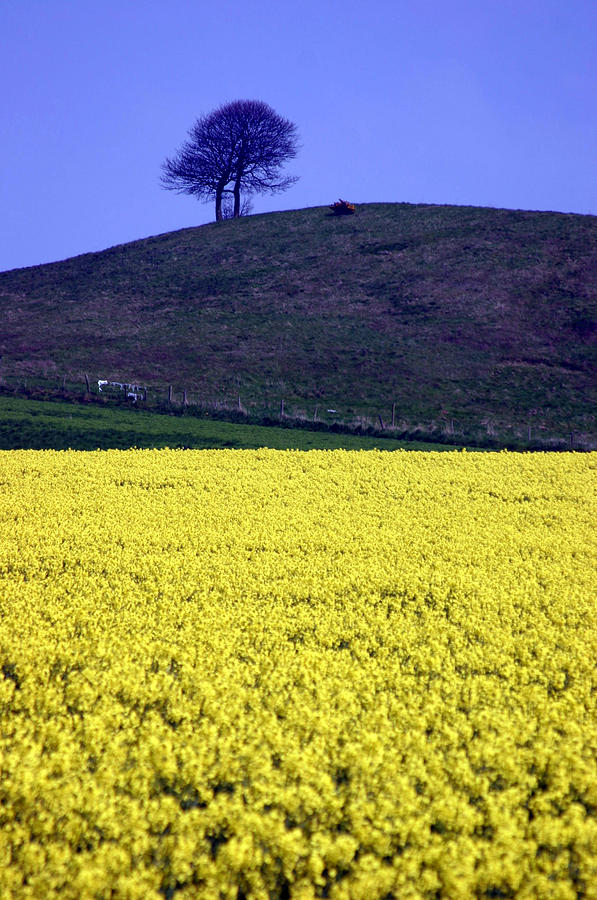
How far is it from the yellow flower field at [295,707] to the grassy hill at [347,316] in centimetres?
2429

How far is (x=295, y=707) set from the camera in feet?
26.9

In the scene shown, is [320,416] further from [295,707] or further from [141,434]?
[295,707]

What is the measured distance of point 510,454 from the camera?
26844mm

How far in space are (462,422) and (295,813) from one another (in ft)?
113

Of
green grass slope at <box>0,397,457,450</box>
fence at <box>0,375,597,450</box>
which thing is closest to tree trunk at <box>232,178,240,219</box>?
fence at <box>0,375,597,450</box>

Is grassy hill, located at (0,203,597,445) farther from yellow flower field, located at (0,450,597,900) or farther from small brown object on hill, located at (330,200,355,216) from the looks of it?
yellow flower field, located at (0,450,597,900)

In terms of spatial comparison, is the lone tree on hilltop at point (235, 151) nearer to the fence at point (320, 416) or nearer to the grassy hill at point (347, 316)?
the grassy hill at point (347, 316)

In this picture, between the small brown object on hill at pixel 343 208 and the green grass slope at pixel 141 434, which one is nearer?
the green grass slope at pixel 141 434

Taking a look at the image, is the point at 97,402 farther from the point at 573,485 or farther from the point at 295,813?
the point at 295,813

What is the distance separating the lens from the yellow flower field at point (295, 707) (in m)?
6.07

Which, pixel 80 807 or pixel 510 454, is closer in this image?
pixel 80 807

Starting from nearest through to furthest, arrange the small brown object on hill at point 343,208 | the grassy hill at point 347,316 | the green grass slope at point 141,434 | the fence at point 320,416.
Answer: the green grass slope at point 141,434 < the fence at point 320,416 < the grassy hill at point 347,316 < the small brown object on hill at point 343,208

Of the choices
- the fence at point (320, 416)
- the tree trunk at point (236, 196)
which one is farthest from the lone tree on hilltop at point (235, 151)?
the fence at point (320, 416)

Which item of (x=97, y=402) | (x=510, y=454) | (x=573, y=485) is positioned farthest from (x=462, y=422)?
(x=97, y=402)
